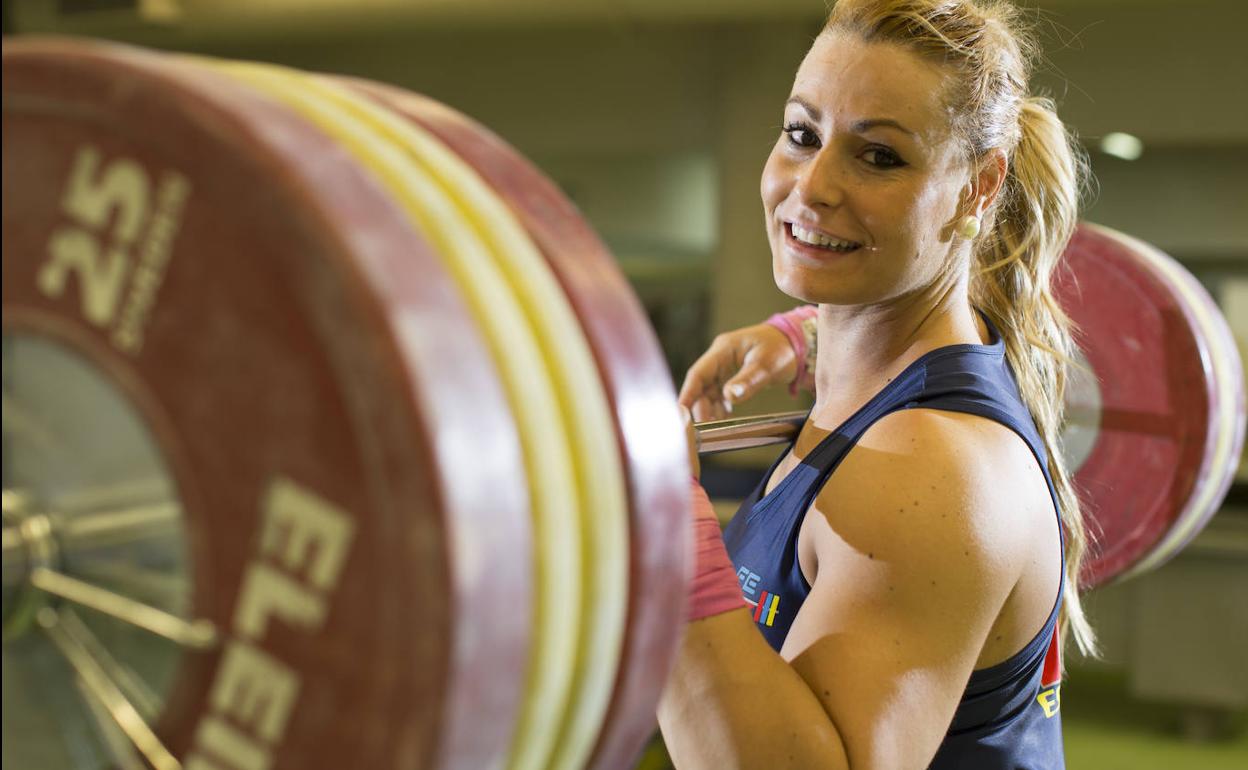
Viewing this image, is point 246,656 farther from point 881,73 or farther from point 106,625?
point 881,73

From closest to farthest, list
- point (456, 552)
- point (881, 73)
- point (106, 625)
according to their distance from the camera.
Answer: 1. point (456, 552)
2. point (106, 625)
3. point (881, 73)

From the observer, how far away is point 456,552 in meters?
A: 0.45

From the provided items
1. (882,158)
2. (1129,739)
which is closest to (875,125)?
(882,158)

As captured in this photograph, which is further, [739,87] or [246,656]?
[739,87]

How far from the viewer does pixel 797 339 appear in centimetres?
158

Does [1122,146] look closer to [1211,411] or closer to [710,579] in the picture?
[1211,411]

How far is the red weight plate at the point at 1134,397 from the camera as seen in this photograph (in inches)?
61.6

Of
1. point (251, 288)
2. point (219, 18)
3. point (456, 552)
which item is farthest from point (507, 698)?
point (219, 18)

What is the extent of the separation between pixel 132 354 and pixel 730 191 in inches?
181

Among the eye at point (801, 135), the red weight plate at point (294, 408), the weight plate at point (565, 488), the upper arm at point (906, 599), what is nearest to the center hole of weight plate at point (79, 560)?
the red weight plate at point (294, 408)

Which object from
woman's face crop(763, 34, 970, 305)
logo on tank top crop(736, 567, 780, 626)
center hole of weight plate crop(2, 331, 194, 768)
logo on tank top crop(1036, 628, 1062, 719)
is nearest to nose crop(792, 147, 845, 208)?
woman's face crop(763, 34, 970, 305)

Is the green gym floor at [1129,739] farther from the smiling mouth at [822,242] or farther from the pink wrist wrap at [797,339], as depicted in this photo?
the smiling mouth at [822,242]

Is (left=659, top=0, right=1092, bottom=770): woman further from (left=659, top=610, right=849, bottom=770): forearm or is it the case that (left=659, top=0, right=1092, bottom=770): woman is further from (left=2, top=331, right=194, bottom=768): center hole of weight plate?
(left=2, top=331, right=194, bottom=768): center hole of weight plate

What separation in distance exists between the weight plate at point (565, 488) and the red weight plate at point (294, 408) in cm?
3
